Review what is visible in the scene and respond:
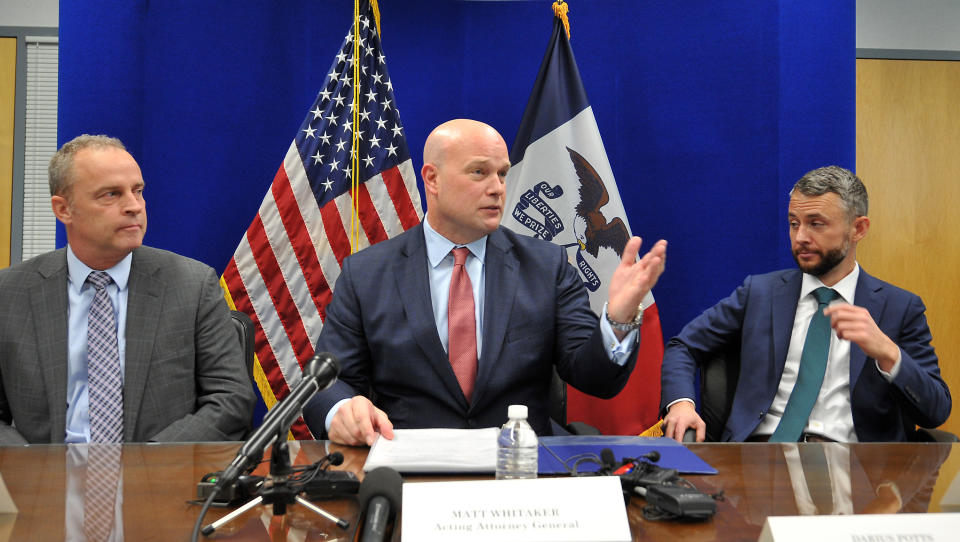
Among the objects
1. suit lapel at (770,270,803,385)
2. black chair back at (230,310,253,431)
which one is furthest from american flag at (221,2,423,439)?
suit lapel at (770,270,803,385)

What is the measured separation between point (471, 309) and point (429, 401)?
0.30 meters

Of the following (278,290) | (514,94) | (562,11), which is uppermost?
(562,11)

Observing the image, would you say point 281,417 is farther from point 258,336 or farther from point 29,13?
point 29,13

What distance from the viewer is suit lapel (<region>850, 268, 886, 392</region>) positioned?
2498 mm

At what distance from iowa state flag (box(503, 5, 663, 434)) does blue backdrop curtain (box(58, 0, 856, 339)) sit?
34 centimetres

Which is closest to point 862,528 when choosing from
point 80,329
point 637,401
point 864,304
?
Answer: point 864,304

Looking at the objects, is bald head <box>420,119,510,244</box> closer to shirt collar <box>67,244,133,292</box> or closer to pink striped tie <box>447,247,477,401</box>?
pink striped tie <box>447,247,477,401</box>

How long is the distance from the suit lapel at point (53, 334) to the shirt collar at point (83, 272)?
0.9 inches

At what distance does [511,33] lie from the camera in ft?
13.0

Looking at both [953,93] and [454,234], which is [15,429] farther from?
[953,93]

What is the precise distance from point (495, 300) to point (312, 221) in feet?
4.49

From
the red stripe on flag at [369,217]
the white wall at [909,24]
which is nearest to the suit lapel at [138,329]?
the red stripe on flag at [369,217]

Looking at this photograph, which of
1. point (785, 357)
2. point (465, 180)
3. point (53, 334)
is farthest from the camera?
point (785, 357)

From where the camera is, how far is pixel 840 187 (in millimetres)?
2613
